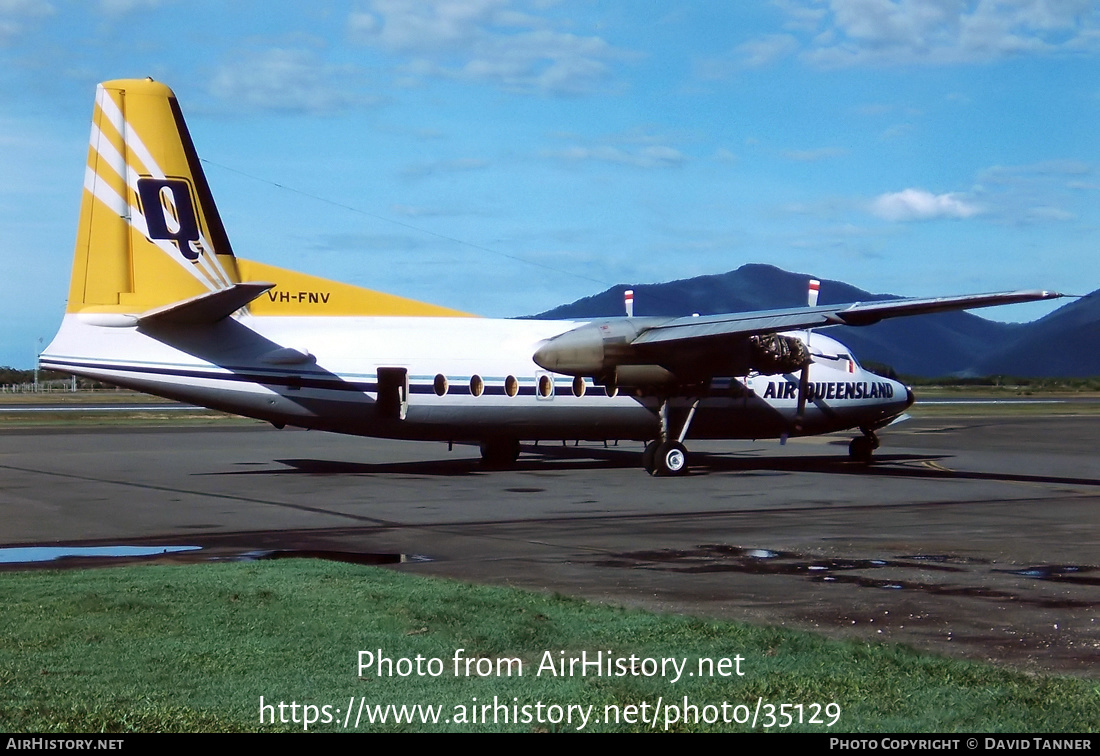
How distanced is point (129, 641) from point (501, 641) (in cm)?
284

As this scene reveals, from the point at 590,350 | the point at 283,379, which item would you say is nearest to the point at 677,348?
the point at 590,350

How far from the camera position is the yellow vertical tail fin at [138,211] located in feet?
86.4

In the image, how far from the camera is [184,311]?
83.2 feet

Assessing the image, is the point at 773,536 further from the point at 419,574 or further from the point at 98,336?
the point at 98,336

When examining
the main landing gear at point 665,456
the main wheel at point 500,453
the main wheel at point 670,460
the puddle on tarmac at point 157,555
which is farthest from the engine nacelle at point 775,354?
the puddle on tarmac at point 157,555

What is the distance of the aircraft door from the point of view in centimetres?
2762

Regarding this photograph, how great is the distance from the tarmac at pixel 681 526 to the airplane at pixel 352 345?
5.07ft

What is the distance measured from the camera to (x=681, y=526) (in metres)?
18.2

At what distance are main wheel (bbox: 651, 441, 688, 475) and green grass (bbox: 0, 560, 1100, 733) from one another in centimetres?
1724

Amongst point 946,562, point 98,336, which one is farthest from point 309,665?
point 98,336

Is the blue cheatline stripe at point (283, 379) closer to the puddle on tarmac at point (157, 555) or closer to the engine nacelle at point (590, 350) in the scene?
the engine nacelle at point (590, 350)

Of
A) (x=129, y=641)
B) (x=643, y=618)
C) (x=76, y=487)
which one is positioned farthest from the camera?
(x=76, y=487)

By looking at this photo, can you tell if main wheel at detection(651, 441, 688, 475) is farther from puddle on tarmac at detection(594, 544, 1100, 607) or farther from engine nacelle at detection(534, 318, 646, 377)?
puddle on tarmac at detection(594, 544, 1100, 607)
